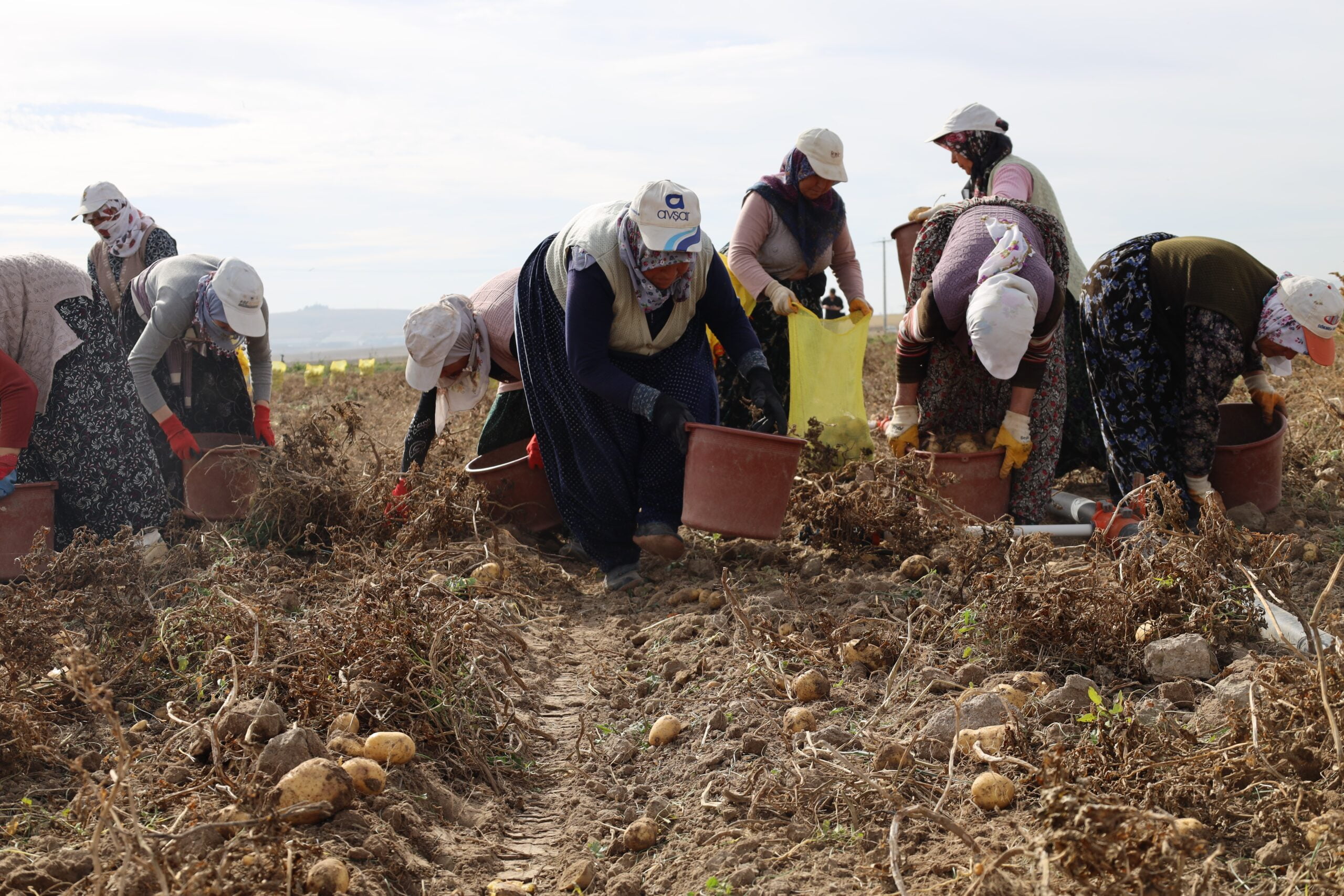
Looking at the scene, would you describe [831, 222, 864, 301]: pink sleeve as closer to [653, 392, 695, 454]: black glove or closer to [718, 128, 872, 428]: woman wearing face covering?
[718, 128, 872, 428]: woman wearing face covering

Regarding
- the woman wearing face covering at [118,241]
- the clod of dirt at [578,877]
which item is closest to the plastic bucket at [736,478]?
the clod of dirt at [578,877]

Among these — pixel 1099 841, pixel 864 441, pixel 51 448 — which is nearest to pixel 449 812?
pixel 1099 841

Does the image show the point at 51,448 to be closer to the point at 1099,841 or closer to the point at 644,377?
the point at 644,377

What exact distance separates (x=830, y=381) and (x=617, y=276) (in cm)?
110

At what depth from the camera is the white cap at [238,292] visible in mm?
4195

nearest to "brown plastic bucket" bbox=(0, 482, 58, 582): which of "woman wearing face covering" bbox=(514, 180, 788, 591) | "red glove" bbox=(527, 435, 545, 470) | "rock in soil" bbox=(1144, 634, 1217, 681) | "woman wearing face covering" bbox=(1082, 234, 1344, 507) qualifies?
"red glove" bbox=(527, 435, 545, 470)

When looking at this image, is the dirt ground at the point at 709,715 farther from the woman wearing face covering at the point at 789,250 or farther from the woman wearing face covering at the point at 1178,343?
the woman wearing face covering at the point at 789,250

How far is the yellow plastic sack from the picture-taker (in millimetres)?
4137

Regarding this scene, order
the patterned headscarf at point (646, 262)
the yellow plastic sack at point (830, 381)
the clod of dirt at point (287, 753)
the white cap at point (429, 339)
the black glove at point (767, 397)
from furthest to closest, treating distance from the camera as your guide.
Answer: the yellow plastic sack at point (830, 381) < the white cap at point (429, 339) < the black glove at point (767, 397) < the patterned headscarf at point (646, 262) < the clod of dirt at point (287, 753)

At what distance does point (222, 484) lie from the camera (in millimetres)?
4340

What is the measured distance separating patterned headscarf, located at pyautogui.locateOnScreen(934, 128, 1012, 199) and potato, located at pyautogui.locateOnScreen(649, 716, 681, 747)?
2779 mm

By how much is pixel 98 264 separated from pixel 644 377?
→ 9.61 feet

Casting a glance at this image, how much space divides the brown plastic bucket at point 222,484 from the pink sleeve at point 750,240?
206 cm

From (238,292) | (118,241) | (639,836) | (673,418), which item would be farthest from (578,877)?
(118,241)
